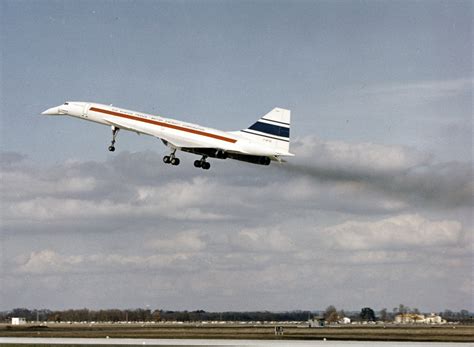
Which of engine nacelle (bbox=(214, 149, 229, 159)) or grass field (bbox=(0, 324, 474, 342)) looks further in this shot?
grass field (bbox=(0, 324, 474, 342))

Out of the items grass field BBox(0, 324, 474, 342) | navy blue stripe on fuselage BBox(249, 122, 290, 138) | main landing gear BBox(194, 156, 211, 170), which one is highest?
navy blue stripe on fuselage BBox(249, 122, 290, 138)

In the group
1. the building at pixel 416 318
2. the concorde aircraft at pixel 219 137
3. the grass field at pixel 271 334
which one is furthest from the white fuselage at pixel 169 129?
the building at pixel 416 318

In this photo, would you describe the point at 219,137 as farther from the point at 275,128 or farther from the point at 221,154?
the point at 275,128

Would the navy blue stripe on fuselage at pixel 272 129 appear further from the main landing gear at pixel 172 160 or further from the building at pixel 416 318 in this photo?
the building at pixel 416 318

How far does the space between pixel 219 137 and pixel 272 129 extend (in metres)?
3.85

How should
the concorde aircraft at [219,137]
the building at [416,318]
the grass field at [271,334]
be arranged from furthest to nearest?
the building at [416,318] → the grass field at [271,334] → the concorde aircraft at [219,137]

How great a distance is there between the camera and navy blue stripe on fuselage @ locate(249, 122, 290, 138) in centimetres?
6025

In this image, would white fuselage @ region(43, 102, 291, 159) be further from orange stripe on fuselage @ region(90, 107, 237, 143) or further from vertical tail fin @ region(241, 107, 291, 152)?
vertical tail fin @ region(241, 107, 291, 152)

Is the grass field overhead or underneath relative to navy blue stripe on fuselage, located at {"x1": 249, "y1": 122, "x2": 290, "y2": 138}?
underneath

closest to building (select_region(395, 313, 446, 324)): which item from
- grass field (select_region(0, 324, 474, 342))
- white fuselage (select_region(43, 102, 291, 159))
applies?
grass field (select_region(0, 324, 474, 342))

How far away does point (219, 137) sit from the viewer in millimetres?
60094

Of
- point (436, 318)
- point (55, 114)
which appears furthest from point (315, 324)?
point (436, 318)

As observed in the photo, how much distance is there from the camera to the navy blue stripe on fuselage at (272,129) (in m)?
60.2

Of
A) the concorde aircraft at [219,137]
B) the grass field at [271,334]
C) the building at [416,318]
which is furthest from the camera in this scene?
the building at [416,318]
